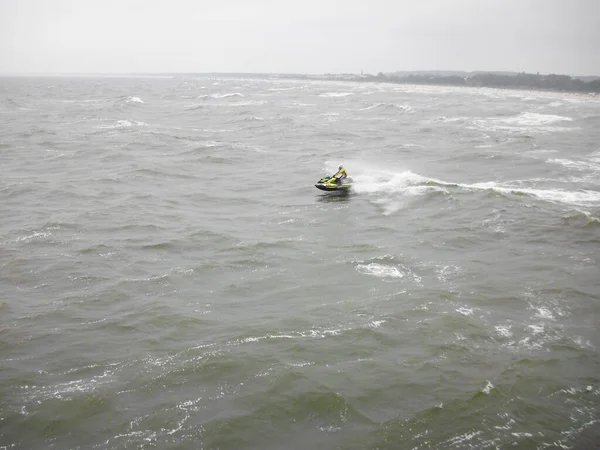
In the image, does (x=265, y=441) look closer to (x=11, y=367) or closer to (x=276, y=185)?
(x=11, y=367)

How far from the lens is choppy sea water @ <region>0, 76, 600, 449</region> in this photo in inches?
430

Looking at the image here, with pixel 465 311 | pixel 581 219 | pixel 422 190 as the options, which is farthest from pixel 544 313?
pixel 422 190

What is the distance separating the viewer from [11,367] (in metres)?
12.6

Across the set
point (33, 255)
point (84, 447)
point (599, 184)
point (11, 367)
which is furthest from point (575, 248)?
point (33, 255)

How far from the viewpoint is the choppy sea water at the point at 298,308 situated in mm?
10914

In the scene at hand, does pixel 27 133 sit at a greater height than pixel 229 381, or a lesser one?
greater

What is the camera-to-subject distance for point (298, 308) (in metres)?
15.6

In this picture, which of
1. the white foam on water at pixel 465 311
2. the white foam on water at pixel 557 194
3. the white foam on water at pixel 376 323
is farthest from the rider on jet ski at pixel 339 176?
the white foam on water at pixel 376 323

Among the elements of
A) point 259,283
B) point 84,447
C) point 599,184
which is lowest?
point 84,447

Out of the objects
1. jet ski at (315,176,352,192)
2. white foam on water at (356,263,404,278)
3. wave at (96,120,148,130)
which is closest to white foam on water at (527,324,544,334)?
white foam on water at (356,263,404,278)

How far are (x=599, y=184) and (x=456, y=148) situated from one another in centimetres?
1469

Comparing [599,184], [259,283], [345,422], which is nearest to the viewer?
[345,422]

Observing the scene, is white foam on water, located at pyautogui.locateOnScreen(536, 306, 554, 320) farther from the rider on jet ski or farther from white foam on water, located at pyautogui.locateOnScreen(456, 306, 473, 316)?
the rider on jet ski

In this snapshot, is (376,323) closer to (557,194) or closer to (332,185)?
(332,185)
